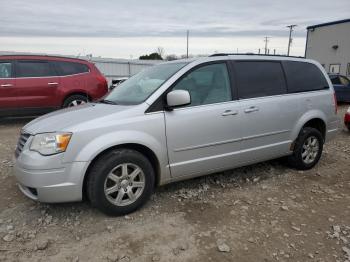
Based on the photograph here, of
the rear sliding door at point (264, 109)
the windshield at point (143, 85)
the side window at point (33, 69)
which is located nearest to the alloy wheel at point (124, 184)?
the windshield at point (143, 85)

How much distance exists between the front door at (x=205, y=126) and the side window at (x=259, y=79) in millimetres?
214

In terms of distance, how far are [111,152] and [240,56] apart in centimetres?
225

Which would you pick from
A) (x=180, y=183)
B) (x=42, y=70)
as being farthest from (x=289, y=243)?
(x=42, y=70)

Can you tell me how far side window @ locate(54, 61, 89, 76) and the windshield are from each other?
15.5 feet

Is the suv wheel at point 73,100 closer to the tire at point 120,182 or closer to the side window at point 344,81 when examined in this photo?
the tire at point 120,182

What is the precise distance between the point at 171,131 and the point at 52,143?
124 centimetres

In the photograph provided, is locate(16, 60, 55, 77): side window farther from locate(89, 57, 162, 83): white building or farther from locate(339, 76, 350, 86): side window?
locate(339, 76, 350, 86): side window

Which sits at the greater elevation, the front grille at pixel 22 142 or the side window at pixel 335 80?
the front grille at pixel 22 142

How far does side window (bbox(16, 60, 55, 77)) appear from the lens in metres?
8.29

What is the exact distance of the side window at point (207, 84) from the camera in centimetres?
393

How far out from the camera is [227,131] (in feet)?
13.4

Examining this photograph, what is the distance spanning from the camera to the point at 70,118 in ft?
11.7

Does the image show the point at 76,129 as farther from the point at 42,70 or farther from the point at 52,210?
the point at 42,70

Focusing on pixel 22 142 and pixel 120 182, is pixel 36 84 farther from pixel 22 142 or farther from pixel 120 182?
pixel 120 182
